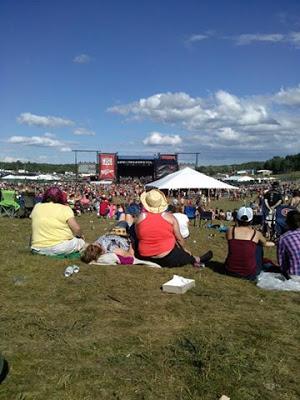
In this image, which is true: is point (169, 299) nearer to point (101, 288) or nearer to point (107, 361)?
point (101, 288)

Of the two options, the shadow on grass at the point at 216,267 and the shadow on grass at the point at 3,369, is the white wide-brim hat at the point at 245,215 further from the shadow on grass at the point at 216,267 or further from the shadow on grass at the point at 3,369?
the shadow on grass at the point at 3,369

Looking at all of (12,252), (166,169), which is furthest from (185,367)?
(166,169)

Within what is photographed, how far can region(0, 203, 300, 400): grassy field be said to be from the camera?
2.94 metres

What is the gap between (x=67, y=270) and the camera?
5855mm

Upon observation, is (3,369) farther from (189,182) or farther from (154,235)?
(189,182)

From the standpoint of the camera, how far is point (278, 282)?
5699mm

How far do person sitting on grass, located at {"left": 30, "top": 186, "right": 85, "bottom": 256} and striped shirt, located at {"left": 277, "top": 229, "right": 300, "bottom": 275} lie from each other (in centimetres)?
295

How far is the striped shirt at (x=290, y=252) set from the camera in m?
5.92

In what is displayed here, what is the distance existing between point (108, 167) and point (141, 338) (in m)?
61.2

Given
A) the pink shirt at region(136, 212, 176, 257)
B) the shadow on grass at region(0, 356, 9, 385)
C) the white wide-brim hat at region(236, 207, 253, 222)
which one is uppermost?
the white wide-brim hat at region(236, 207, 253, 222)

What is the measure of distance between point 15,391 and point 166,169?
2254 inches

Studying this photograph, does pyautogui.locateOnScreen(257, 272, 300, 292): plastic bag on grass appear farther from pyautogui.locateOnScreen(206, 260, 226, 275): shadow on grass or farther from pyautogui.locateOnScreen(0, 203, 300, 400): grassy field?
pyautogui.locateOnScreen(206, 260, 226, 275): shadow on grass

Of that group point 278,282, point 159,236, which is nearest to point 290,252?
point 278,282

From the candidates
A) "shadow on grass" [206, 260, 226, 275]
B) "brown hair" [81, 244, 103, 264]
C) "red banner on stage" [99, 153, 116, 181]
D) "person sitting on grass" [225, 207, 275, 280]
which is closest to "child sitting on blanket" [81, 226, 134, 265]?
"brown hair" [81, 244, 103, 264]
